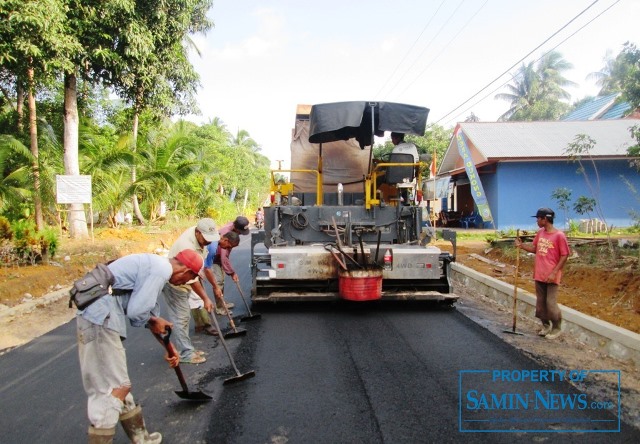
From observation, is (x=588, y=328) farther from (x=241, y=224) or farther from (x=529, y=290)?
(x=241, y=224)

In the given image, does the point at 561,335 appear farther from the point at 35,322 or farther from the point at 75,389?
the point at 35,322

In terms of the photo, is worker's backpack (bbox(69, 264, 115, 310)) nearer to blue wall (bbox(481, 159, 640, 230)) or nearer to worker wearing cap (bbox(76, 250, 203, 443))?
worker wearing cap (bbox(76, 250, 203, 443))

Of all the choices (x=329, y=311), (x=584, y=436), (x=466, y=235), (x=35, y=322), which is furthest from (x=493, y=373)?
(x=466, y=235)

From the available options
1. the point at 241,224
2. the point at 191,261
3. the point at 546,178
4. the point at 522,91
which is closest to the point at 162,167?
the point at 241,224

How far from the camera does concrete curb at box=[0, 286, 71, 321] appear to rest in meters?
6.95

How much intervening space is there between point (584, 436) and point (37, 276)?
29.5ft

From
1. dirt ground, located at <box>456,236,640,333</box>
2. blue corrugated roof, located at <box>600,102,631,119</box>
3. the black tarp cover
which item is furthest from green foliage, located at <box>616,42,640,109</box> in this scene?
blue corrugated roof, located at <box>600,102,631,119</box>

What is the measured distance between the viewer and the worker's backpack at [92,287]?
113 inches

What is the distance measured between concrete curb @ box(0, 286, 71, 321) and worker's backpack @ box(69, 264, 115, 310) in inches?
197

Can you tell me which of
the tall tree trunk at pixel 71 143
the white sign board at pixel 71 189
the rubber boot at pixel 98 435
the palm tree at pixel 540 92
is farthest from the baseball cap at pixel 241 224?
the palm tree at pixel 540 92

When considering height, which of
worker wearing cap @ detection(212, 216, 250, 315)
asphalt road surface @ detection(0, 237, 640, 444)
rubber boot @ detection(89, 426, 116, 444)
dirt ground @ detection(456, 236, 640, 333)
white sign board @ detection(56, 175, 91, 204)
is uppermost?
white sign board @ detection(56, 175, 91, 204)

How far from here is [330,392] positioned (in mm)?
4012

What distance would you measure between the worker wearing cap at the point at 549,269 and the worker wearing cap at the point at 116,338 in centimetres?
423

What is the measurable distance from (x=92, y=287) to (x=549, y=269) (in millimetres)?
4733
